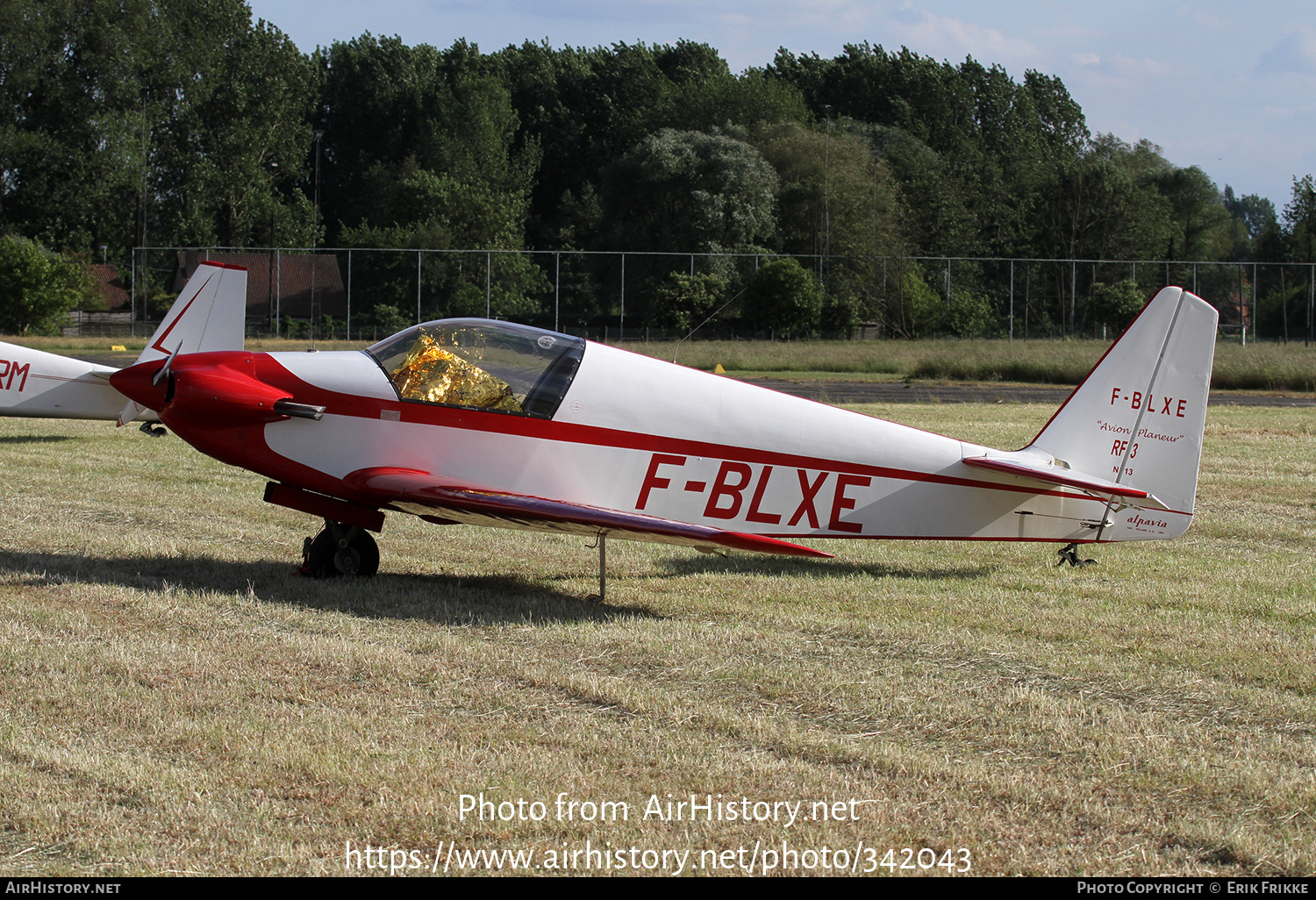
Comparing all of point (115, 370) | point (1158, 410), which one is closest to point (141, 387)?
point (115, 370)

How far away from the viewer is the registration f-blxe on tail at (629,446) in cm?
730

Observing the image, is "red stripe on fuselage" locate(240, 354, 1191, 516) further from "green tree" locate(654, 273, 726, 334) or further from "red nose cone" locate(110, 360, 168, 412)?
"green tree" locate(654, 273, 726, 334)

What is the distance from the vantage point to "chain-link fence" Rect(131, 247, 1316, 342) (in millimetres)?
43344

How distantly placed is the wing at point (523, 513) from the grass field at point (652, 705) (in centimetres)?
57

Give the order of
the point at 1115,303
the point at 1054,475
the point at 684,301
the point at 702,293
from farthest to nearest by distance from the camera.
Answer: the point at 1115,303, the point at 702,293, the point at 684,301, the point at 1054,475

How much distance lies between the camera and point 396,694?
5242 millimetres

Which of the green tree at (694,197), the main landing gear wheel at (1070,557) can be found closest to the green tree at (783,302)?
the green tree at (694,197)

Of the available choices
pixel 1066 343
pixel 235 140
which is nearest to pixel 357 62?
pixel 235 140

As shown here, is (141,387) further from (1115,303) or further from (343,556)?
(1115,303)

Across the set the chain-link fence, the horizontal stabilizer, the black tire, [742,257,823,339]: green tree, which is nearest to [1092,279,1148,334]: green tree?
the chain-link fence

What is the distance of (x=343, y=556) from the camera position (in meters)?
7.81

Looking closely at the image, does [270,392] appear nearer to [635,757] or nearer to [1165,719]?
[635,757]

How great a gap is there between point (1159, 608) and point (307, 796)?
553cm

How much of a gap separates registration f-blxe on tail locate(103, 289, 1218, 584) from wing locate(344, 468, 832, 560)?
34 mm
